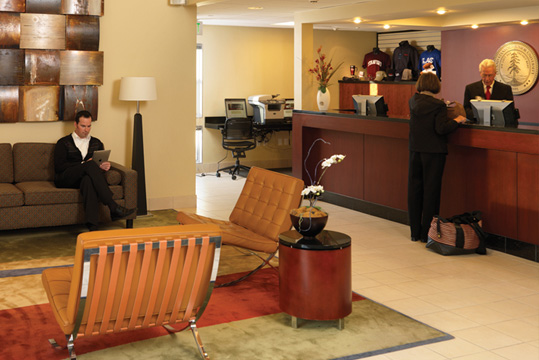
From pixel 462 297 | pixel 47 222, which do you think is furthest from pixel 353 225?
pixel 47 222

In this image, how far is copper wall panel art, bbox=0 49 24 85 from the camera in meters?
7.52

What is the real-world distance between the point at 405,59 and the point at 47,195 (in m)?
8.09

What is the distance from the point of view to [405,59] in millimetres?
12945

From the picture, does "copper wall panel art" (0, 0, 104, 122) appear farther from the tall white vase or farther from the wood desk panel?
the wood desk panel

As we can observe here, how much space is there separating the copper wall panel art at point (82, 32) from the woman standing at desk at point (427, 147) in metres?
3.70

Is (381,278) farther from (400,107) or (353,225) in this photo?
(400,107)

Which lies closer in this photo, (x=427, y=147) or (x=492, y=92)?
(x=427, y=147)

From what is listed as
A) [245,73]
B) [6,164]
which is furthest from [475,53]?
[6,164]

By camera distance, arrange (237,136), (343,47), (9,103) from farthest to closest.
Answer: (343,47)
(237,136)
(9,103)

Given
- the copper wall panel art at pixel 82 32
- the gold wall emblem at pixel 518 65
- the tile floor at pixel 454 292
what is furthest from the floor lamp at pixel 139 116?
the gold wall emblem at pixel 518 65

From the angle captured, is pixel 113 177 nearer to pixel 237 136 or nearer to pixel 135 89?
pixel 135 89

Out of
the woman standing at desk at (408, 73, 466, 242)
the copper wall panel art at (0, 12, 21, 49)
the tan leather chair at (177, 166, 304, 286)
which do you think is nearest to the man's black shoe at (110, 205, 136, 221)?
the tan leather chair at (177, 166, 304, 286)

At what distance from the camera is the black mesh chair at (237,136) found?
37.3ft

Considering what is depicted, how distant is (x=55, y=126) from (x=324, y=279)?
15.6 feet
